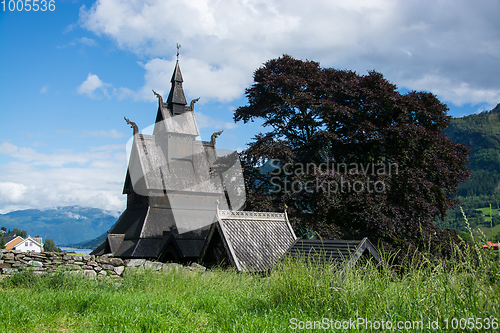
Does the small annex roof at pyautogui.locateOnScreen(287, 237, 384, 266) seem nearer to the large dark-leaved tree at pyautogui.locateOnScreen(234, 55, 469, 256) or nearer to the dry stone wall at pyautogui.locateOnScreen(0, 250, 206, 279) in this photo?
the dry stone wall at pyautogui.locateOnScreen(0, 250, 206, 279)

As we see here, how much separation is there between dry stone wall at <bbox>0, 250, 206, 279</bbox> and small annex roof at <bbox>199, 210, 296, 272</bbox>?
2.14 metres

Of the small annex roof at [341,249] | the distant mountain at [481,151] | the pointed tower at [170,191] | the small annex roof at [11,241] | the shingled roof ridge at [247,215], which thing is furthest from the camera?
the distant mountain at [481,151]

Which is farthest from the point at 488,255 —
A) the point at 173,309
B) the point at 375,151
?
the point at 375,151

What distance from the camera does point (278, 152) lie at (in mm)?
21375

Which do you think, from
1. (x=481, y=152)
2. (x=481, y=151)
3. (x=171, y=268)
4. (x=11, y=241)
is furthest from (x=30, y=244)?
(x=481, y=151)

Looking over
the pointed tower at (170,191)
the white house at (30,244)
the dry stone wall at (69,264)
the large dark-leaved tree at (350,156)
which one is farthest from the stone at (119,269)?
the white house at (30,244)

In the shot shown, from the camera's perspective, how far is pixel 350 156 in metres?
21.9

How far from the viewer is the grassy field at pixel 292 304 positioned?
4.46 m

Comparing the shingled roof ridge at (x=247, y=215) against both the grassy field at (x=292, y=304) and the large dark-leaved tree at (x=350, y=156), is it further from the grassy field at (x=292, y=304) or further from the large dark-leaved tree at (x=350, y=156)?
the grassy field at (x=292, y=304)

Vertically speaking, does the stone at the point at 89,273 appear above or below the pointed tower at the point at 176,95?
below

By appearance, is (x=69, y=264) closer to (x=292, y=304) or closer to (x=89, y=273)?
(x=89, y=273)

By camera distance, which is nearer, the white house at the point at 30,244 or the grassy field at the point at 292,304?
the grassy field at the point at 292,304

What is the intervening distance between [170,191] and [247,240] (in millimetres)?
15049

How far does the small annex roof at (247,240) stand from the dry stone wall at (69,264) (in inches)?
84.1
